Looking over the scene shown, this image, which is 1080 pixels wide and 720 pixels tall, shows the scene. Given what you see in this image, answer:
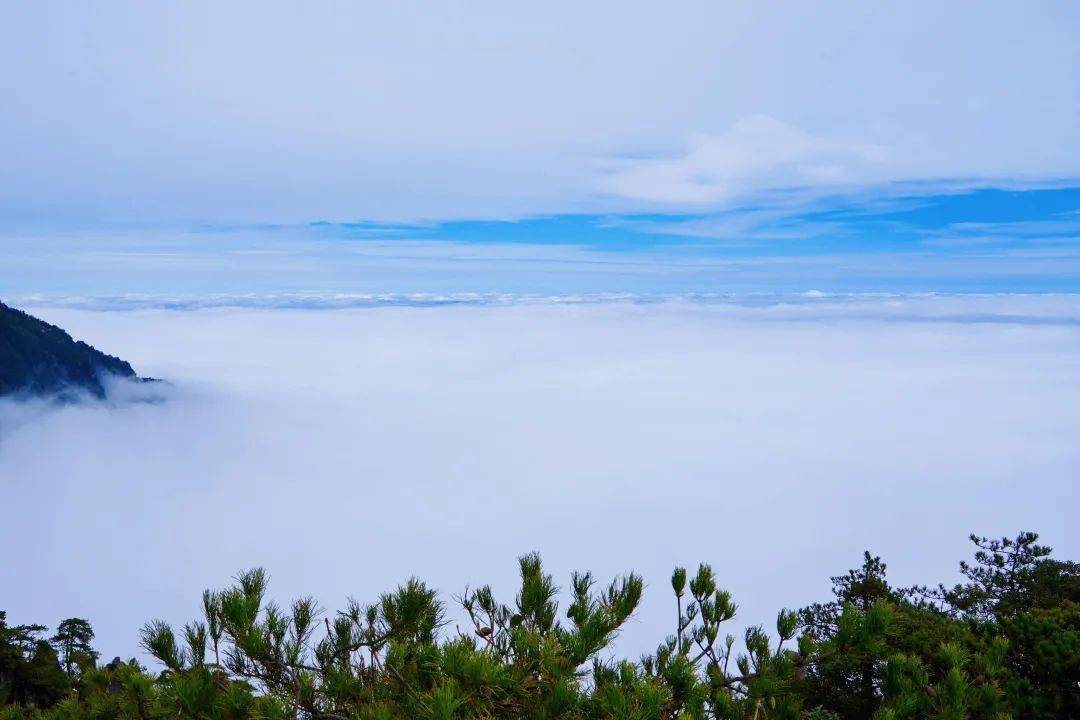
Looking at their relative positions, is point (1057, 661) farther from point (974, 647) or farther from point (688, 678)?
point (688, 678)

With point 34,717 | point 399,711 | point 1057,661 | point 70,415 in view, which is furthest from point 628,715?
point 70,415

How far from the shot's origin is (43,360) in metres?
152

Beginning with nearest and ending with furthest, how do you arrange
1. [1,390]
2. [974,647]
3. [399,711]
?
[399,711], [974,647], [1,390]

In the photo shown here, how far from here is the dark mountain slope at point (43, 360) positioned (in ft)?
463

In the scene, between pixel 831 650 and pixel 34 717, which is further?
pixel 34 717

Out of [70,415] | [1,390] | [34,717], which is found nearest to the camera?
[34,717]

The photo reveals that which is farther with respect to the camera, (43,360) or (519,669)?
(43,360)

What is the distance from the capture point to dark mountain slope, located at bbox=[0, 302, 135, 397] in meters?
141

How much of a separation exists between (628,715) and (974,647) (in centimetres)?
589

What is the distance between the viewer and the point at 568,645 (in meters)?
4.38

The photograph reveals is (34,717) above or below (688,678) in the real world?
below

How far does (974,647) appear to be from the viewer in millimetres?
7812

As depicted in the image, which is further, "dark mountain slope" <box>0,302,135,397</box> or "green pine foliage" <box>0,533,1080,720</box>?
"dark mountain slope" <box>0,302,135,397</box>

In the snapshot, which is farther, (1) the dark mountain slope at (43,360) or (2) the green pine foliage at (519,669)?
(1) the dark mountain slope at (43,360)
